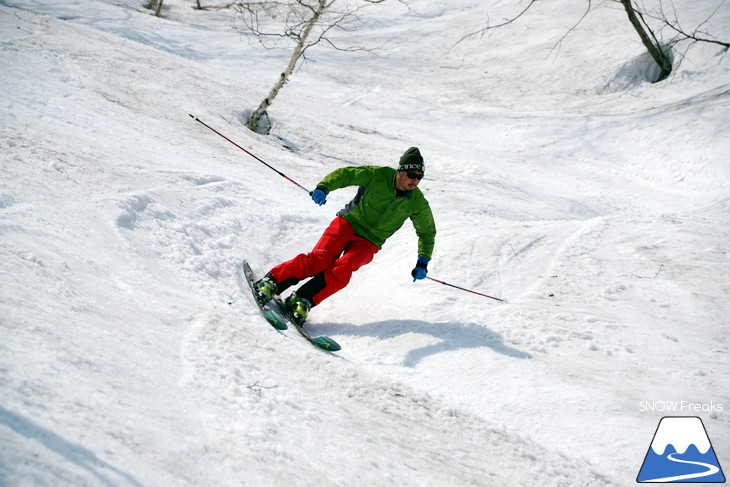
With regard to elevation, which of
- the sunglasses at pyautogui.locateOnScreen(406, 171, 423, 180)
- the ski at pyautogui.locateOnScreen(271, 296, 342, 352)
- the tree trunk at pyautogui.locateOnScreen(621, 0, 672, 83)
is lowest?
the ski at pyautogui.locateOnScreen(271, 296, 342, 352)

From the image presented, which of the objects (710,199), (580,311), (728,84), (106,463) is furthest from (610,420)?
(728,84)

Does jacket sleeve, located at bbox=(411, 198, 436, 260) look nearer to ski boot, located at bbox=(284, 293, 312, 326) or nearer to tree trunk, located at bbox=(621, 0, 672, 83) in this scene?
ski boot, located at bbox=(284, 293, 312, 326)

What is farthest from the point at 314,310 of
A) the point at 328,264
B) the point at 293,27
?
the point at 293,27

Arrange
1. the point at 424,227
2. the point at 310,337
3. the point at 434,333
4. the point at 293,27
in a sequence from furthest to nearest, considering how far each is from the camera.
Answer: the point at 293,27 → the point at 424,227 → the point at 434,333 → the point at 310,337

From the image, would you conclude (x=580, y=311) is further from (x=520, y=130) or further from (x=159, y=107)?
(x=520, y=130)

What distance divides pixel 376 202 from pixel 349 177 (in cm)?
39

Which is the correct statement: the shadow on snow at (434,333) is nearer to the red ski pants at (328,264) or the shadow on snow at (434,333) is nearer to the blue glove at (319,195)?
the red ski pants at (328,264)

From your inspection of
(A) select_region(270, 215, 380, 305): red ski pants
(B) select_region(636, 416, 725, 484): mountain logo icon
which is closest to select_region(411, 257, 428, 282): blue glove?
(A) select_region(270, 215, 380, 305): red ski pants

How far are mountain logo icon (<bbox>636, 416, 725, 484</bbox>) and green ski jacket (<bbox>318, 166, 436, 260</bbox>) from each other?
2606 millimetres

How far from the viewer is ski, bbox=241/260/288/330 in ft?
13.8

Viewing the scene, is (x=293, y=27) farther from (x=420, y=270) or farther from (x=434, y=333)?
(x=434, y=333)

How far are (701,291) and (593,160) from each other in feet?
29.6

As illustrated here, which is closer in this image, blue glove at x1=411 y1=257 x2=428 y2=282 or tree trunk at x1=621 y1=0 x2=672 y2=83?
blue glove at x1=411 y1=257 x2=428 y2=282

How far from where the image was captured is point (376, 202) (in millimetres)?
4969
